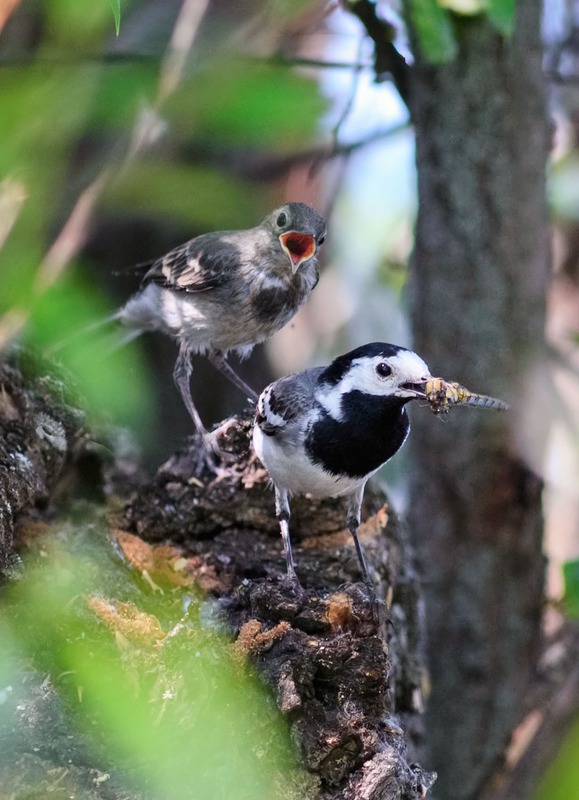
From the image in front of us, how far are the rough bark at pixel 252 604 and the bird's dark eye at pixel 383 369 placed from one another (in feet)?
1.92

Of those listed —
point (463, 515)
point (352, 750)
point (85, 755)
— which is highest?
point (85, 755)

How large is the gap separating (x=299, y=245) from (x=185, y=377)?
60 centimetres

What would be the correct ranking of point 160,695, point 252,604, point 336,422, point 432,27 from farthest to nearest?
point 432,27
point 336,422
point 252,604
point 160,695

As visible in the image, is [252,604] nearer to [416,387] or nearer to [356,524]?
[356,524]

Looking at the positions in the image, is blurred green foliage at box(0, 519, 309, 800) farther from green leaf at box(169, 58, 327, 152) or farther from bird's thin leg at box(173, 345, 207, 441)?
green leaf at box(169, 58, 327, 152)

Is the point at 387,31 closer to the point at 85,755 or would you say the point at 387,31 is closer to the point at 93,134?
the point at 93,134

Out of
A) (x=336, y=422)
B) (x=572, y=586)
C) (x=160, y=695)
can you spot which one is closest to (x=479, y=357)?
(x=572, y=586)

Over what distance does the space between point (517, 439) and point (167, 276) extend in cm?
212

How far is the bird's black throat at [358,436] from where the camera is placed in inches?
102

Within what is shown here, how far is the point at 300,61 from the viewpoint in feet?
10.8

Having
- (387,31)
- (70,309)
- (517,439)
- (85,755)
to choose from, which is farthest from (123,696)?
(517,439)

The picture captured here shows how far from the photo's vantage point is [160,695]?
223 cm

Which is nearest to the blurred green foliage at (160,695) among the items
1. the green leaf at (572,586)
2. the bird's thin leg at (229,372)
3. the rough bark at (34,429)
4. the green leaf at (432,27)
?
the rough bark at (34,429)

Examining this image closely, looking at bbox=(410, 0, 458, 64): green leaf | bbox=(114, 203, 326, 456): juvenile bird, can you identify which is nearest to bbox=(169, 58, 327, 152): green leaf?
bbox=(410, 0, 458, 64): green leaf
